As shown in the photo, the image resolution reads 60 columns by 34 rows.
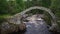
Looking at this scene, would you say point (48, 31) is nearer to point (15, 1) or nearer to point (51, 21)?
point (51, 21)

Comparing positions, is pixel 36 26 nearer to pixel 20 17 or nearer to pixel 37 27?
pixel 37 27

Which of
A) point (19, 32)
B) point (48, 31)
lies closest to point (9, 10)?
point (19, 32)

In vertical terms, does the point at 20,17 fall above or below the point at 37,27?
above

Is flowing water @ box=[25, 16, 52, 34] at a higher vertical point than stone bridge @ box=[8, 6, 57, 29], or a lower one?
lower

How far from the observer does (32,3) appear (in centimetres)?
624

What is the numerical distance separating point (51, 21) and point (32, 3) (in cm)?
67

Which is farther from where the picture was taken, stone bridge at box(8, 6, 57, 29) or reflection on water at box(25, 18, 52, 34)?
reflection on water at box(25, 18, 52, 34)

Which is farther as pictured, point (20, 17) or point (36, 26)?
point (36, 26)

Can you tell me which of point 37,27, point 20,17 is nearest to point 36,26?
point 37,27

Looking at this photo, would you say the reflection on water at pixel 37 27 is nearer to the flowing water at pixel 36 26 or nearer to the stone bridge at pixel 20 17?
the flowing water at pixel 36 26

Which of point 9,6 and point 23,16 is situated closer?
point 9,6

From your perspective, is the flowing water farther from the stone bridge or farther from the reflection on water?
the stone bridge

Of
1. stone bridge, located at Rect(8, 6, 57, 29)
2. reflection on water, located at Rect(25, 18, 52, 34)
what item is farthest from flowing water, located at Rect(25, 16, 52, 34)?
stone bridge, located at Rect(8, 6, 57, 29)

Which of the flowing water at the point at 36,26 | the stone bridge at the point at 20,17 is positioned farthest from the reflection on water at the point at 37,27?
the stone bridge at the point at 20,17
